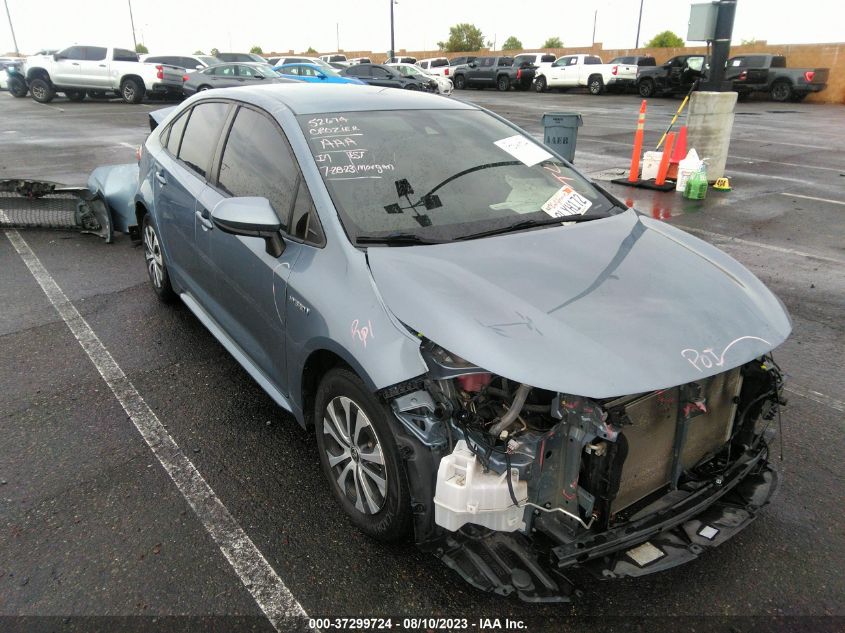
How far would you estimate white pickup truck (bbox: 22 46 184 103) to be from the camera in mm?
22828

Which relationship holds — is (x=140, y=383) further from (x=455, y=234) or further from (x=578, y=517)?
(x=578, y=517)

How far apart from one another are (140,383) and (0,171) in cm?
920

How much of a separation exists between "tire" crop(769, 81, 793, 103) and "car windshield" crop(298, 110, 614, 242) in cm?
2908

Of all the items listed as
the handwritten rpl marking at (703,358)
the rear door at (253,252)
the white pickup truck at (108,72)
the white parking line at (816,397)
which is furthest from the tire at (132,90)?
the handwritten rpl marking at (703,358)

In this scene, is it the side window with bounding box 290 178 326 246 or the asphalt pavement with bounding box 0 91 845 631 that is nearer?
the asphalt pavement with bounding box 0 91 845 631

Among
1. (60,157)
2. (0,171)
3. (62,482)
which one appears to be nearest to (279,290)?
(62,482)

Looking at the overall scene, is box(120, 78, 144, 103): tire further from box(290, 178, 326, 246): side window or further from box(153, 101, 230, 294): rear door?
box(290, 178, 326, 246): side window

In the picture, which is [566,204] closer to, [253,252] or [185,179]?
[253,252]

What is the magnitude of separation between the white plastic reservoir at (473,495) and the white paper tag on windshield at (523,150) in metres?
1.93

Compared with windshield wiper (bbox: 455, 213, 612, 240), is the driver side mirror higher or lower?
higher

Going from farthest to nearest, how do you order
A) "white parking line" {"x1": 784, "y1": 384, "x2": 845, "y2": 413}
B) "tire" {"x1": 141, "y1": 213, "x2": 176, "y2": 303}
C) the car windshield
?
"tire" {"x1": 141, "y1": 213, "x2": 176, "y2": 303}
"white parking line" {"x1": 784, "y1": 384, "x2": 845, "y2": 413}
the car windshield

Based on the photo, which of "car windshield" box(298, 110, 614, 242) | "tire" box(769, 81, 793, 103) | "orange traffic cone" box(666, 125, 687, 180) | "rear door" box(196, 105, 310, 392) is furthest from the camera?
"tire" box(769, 81, 793, 103)

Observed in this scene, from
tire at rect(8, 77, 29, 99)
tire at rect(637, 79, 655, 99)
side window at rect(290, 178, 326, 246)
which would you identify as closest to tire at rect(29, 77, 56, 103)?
tire at rect(8, 77, 29, 99)

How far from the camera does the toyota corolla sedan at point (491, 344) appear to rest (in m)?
2.16
